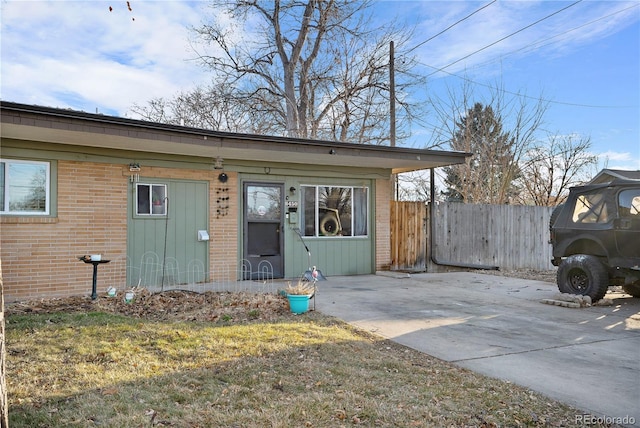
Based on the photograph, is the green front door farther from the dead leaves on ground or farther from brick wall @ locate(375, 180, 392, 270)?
brick wall @ locate(375, 180, 392, 270)

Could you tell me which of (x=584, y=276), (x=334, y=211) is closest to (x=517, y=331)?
(x=584, y=276)

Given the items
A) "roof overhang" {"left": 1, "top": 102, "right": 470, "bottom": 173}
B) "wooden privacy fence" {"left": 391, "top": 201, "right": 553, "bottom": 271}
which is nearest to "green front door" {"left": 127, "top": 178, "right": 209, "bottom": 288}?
"roof overhang" {"left": 1, "top": 102, "right": 470, "bottom": 173}

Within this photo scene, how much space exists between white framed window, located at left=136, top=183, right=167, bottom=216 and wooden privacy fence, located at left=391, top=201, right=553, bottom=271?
5841 mm

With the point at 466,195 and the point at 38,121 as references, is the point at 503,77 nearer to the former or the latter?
the point at 466,195

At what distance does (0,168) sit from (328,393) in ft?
22.2

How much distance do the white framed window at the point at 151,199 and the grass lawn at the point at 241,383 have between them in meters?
3.68

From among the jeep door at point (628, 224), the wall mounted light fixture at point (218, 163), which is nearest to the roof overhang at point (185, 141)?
the wall mounted light fixture at point (218, 163)

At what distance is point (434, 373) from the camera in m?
3.89

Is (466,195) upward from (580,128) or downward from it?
downward

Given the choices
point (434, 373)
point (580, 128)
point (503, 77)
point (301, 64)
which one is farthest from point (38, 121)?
point (580, 128)

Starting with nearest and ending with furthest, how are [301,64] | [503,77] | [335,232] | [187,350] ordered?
[187,350] < [335,232] < [503,77] < [301,64]

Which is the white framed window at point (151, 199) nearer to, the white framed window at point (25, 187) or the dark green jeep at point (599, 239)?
the white framed window at point (25, 187)

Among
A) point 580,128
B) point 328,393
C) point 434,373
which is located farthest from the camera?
point 580,128

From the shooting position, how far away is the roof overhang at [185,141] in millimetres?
6391
